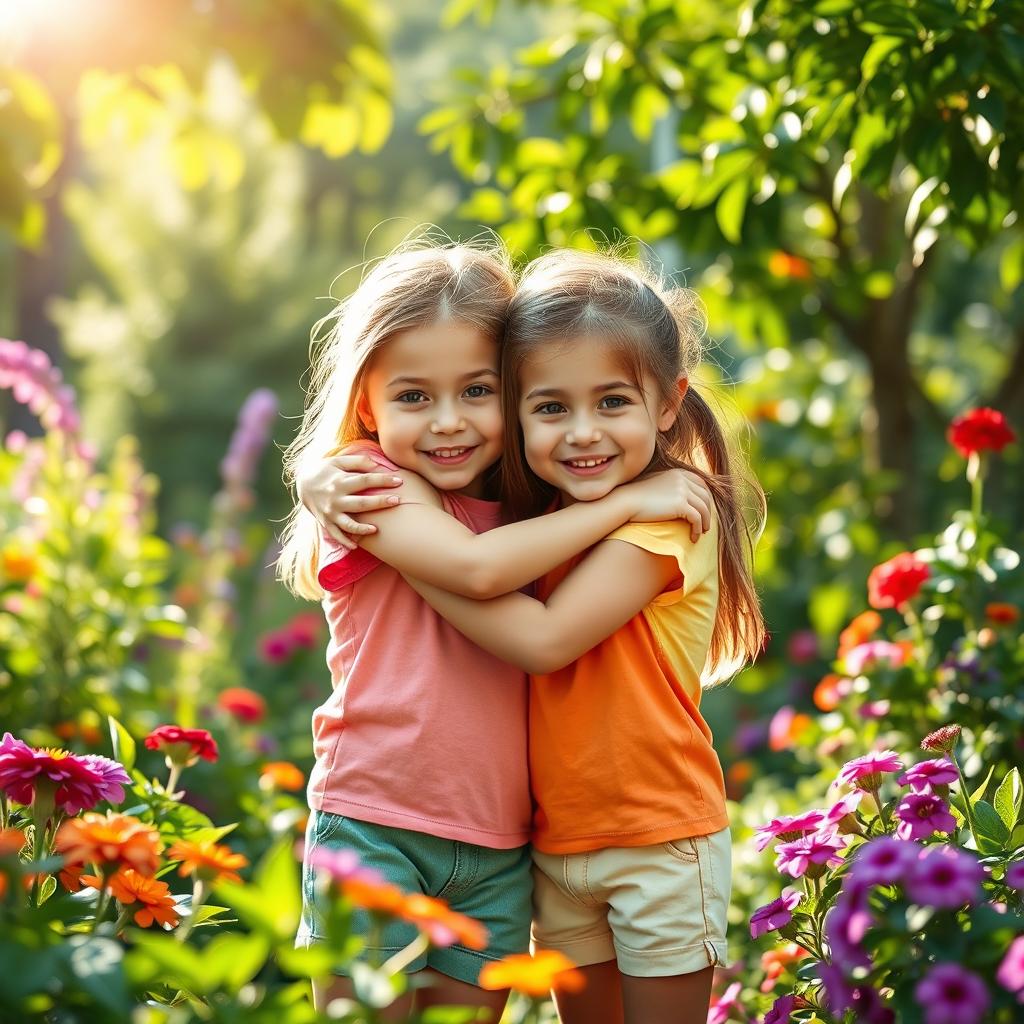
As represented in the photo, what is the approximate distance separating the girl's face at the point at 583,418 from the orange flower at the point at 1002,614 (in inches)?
40.2

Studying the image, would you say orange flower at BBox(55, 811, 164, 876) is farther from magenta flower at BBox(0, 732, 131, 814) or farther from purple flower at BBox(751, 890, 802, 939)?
purple flower at BBox(751, 890, 802, 939)

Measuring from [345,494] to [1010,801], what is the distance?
3.02ft

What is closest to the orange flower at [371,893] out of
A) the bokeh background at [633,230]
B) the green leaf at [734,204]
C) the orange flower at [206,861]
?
the orange flower at [206,861]

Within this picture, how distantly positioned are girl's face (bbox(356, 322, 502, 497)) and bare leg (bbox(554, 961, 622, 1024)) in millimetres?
696

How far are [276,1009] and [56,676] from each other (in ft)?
7.08

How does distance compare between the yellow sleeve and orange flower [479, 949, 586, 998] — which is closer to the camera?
orange flower [479, 949, 586, 998]

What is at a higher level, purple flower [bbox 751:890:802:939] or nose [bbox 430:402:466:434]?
nose [bbox 430:402:466:434]

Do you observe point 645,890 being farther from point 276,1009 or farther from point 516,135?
point 516,135

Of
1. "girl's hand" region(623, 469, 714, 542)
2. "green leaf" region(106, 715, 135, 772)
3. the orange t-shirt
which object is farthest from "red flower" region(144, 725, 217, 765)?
"girl's hand" region(623, 469, 714, 542)

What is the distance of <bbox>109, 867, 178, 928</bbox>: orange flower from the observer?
1399mm

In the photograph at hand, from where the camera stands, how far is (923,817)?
57.6 inches

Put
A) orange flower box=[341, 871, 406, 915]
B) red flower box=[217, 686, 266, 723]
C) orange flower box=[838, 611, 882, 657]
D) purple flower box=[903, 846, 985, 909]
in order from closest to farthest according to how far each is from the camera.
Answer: orange flower box=[341, 871, 406, 915] < purple flower box=[903, 846, 985, 909] < orange flower box=[838, 611, 882, 657] < red flower box=[217, 686, 266, 723]

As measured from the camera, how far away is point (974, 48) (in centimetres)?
188

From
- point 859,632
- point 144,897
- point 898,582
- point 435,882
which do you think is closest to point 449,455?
point 435,882
